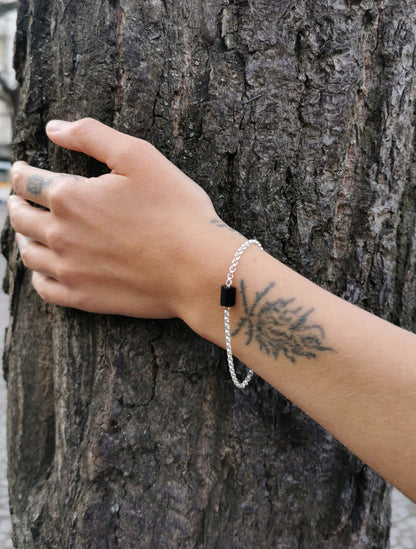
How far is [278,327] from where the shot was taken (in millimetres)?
1020

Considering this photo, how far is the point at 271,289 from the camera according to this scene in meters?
1.01

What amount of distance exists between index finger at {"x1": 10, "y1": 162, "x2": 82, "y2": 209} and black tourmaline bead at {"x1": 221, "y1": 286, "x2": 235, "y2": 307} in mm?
415

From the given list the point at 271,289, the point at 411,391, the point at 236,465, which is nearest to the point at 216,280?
the point at 271,289

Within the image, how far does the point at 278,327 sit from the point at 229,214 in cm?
32

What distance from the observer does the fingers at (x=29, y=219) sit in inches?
45.3

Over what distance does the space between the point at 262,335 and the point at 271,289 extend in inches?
3.8

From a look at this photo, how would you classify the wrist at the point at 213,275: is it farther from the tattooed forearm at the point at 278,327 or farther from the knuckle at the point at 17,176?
the knuckle at the point at 17,176

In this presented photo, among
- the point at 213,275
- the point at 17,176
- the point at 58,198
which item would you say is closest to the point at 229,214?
the point at 213,275

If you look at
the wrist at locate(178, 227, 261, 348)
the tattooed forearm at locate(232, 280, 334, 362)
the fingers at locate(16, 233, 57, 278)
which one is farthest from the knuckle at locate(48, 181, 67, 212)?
the tattooed forearm at locate(232, 280, 334, 362)

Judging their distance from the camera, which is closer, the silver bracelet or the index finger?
the silver bracelet

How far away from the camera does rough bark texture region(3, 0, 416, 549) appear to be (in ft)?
3.81

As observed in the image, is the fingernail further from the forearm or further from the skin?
the forearm

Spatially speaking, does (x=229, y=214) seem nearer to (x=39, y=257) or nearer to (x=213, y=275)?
(x=213, y=275)

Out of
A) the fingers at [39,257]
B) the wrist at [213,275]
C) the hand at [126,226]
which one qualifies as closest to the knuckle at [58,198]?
the hand at [126,226]
